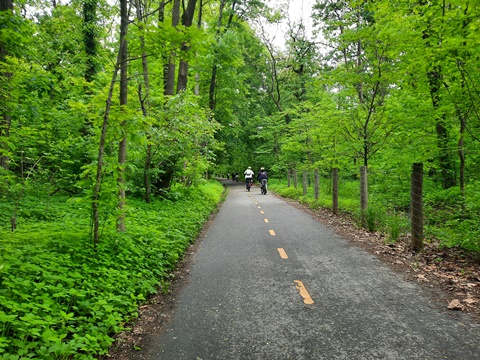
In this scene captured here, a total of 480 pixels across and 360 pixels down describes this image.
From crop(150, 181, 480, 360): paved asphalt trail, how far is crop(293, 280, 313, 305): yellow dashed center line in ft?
0.08

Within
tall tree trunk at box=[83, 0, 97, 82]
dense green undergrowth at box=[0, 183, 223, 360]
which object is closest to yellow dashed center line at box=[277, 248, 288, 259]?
dense green undergrowth at box=[0, 183, 223, 360]

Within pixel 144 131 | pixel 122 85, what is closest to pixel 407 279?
pixel 144 131

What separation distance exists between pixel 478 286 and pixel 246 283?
3.87 meters

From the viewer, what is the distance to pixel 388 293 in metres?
4.53

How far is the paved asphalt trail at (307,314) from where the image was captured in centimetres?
312

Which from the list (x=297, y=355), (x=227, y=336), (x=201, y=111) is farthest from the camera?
(x=201, y=111)

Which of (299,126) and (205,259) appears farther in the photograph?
(299,126)

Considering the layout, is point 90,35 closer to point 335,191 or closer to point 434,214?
point 335,191

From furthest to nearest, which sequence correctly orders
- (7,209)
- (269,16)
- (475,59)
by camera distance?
(269,16) → (7,209) → (475,59)

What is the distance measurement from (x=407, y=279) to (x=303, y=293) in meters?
2.10

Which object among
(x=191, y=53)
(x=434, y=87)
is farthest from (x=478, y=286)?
(x=191, y=53)

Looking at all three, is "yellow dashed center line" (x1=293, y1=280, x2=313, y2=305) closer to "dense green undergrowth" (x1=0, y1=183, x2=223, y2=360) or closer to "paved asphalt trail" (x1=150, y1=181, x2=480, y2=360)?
"paved asphalt trail" (x1=150, y1=181, x2=480, y2=360)

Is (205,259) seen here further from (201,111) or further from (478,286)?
(201,111)

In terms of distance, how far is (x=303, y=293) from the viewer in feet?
14.9
